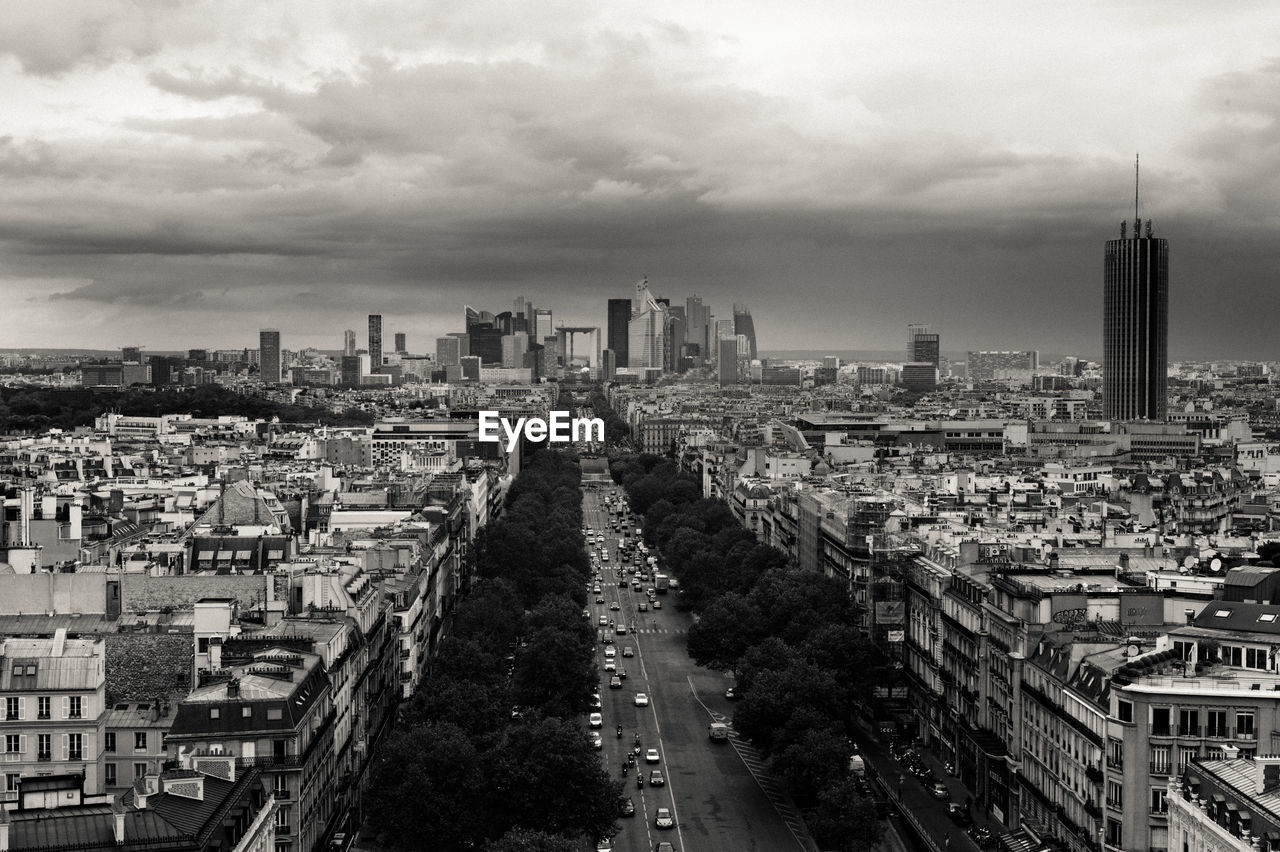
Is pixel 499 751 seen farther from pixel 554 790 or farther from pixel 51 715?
pixel 51 715

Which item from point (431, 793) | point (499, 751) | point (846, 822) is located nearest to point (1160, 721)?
point (846, 822)

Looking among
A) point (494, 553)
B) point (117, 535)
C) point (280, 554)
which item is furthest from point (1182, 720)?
point (494, 553)

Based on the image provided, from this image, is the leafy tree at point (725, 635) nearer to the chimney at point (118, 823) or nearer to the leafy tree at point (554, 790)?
the leafy tree at point (554, 790)

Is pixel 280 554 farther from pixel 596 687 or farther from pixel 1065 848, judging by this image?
pixel 1065 848

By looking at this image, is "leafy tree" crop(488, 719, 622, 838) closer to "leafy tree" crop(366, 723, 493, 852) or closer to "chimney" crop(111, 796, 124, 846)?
"leafy tree" crop(366, 723, 493, 852)

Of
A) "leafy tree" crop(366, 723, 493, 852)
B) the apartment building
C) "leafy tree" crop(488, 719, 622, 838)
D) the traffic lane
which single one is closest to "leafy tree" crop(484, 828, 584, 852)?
"leafy tree" crop(366, 723, 493, 852)

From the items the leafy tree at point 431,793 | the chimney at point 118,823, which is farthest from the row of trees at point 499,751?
the chimney at point 118,823

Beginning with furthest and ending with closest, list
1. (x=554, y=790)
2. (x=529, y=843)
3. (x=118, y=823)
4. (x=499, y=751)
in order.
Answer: (x=499, y=751)
(x=554, y=790)
(x=529, y=843)
(x=118, y=823)
